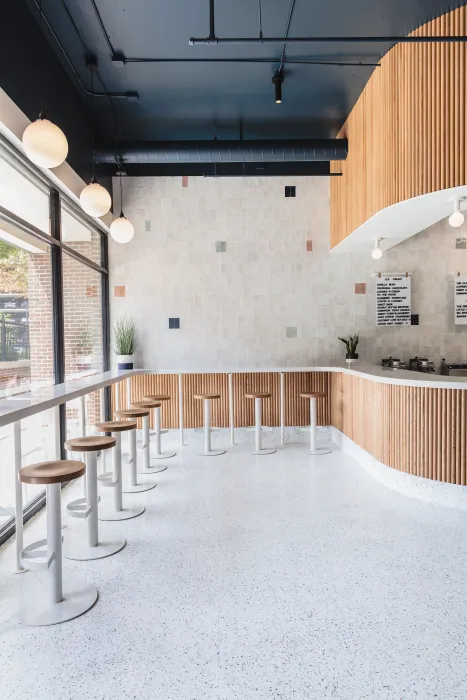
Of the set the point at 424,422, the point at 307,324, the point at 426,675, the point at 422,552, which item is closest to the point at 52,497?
the point at 426,675

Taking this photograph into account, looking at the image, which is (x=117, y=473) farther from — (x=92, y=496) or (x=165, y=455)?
(x=165, y=455)

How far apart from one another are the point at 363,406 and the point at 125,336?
3094 mm

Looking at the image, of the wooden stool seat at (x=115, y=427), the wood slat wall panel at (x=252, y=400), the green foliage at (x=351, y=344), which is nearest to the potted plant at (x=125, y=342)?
the wood slat wall panel at (x=252, y=400)

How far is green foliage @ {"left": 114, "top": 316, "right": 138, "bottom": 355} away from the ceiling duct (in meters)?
2.03

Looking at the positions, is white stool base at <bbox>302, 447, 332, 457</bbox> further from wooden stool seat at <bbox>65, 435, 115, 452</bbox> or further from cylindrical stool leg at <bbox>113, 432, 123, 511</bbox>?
wooden stool seat at <bbox>65, 435, 115, 452</bbox>

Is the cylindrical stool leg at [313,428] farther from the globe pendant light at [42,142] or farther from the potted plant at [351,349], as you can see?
the globe pendant light at [42,142]

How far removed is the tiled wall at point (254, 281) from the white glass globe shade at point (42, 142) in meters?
3.59

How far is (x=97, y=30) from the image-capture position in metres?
3.62

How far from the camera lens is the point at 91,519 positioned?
3.06 metres

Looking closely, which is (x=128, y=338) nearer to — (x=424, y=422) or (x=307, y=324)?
(x=307, y=324)

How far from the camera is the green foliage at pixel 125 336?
6.00m

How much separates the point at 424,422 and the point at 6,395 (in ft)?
10.6

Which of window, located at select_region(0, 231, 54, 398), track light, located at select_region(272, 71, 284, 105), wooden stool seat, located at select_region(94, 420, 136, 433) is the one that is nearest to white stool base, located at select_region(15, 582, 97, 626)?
wooden stool seat, located at select_region(94, 420, 136, 433)

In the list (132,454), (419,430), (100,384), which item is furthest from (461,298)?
(100,384)
